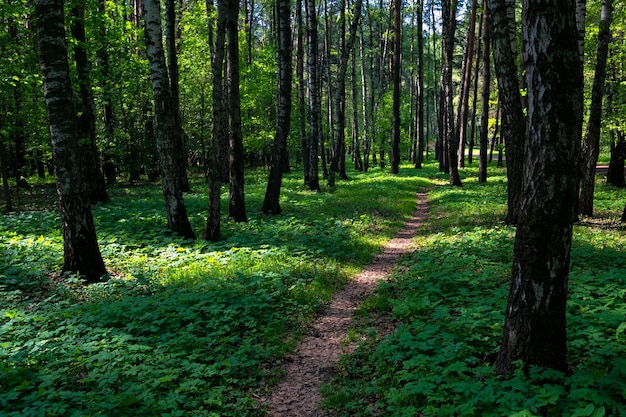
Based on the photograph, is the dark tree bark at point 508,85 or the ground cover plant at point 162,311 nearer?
the ground cover plant at point 162,311

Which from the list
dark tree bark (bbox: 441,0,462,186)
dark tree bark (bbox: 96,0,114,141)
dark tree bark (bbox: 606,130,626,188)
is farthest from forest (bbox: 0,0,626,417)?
dark tree bark (bbox: 441,0,462,186)

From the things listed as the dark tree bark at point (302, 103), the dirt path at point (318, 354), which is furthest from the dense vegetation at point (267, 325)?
the dark tree bark at point (302, 103)

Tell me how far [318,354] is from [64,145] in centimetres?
612

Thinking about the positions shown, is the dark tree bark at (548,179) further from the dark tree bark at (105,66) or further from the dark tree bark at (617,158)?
the dark tree bark at (617,158)

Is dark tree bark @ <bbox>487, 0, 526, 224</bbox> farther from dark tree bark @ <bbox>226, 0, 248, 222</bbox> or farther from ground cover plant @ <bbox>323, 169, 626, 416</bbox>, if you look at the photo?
dark tree bark @ <bbox>226, 0, 248, 222</bbox>

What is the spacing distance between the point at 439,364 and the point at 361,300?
10.2ft

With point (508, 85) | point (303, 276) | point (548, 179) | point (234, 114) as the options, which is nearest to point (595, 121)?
point (508, 85)

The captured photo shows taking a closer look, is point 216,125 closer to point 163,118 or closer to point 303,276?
point 163,118

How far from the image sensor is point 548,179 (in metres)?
3.60

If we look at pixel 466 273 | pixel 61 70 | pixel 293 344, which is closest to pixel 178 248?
pixel 61 70

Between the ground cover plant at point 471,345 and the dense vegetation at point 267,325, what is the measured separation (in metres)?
0.02

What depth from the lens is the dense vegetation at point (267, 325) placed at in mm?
4027

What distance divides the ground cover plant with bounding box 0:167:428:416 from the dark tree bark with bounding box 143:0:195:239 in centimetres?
66

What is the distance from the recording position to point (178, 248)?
1010cm
